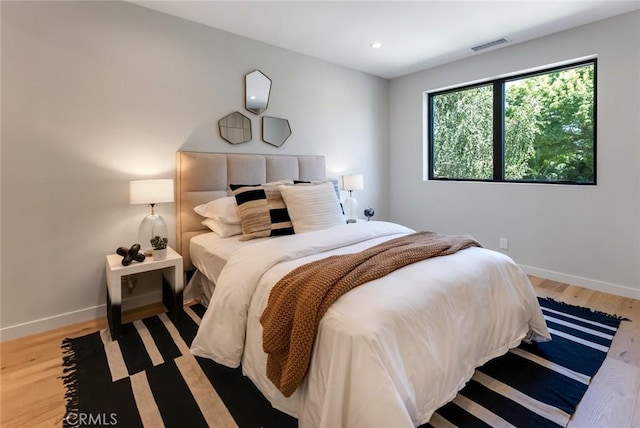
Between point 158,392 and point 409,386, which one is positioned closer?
point 409,386

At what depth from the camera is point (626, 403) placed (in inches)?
63.6

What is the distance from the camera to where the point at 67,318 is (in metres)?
2.46

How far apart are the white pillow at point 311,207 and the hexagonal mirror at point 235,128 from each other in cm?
78

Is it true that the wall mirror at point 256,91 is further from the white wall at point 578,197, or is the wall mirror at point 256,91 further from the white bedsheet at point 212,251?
the white wall at point 578,197

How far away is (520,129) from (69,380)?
4.43 m

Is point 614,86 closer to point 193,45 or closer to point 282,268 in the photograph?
point 282,268

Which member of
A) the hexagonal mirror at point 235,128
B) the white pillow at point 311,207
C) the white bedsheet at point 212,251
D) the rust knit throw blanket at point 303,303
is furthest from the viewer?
the hexagonal mirror at point 235,128

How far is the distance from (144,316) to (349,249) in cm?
174

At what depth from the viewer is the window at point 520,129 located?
319cm

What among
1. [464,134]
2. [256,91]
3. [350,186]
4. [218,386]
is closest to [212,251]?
[218,386]

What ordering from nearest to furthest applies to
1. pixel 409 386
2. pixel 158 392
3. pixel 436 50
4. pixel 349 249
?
1. pixel 409 386
2. pixel 158 392
3. pixel 349 249
4. pixel 436 50

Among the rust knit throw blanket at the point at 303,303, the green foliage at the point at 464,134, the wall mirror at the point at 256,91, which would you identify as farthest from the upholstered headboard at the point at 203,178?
the green foliage at the point at 464,134

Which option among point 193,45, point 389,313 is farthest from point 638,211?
point 193,45

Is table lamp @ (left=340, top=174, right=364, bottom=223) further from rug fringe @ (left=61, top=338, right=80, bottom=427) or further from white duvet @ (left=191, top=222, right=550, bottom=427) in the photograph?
rug fringe @ (left=61, top=338, right=80, bottom=427)
